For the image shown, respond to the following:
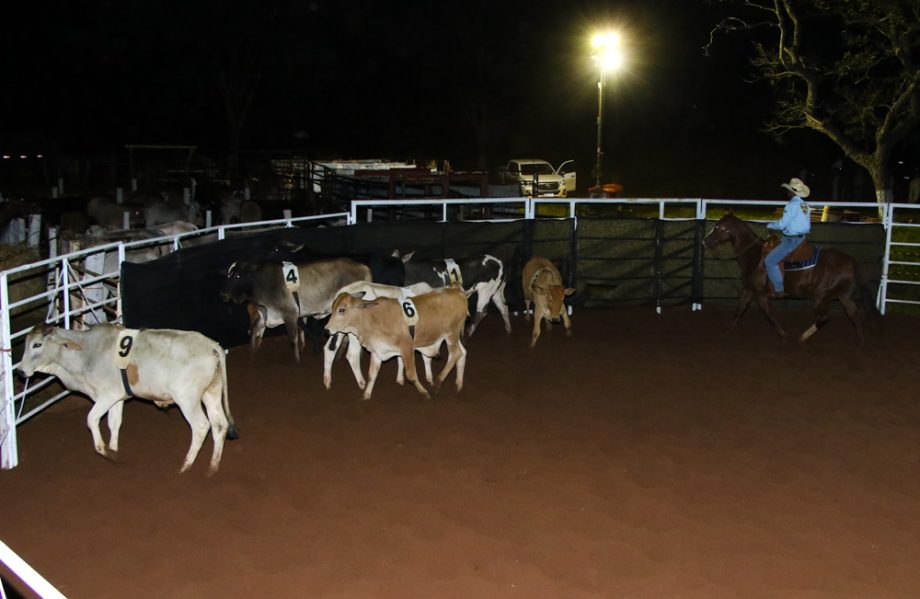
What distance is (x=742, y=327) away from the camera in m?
12.2

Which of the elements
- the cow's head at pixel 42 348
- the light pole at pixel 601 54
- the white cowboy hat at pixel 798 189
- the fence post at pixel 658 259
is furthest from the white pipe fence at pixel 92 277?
the light pole at pixel 601 54

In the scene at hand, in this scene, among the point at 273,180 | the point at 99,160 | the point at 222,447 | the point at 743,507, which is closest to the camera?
the point at 743,507

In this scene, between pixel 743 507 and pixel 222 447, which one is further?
pixel 222 447

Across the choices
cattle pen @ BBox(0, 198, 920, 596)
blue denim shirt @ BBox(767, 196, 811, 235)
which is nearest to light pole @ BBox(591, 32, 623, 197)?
cattle pen @ BBox(0, 198, 920, 596)

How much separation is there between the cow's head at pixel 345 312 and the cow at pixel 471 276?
262 centimetres

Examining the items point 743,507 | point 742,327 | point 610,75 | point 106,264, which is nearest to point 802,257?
point 742,327

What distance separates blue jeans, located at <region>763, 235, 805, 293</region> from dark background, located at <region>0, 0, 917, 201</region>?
24895 millimetres

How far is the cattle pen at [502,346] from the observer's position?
5.84 metres

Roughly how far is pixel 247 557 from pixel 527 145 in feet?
155

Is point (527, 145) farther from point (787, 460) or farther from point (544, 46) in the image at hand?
point (787, 460)

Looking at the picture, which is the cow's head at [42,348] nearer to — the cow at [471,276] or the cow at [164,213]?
the cow at [471,276]

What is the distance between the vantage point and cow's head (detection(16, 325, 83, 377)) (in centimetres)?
656

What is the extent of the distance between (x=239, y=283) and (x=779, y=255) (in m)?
6.77

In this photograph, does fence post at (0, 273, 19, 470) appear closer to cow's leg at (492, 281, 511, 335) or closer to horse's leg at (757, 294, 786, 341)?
cow's leg at (492, 281, 511, 335)
